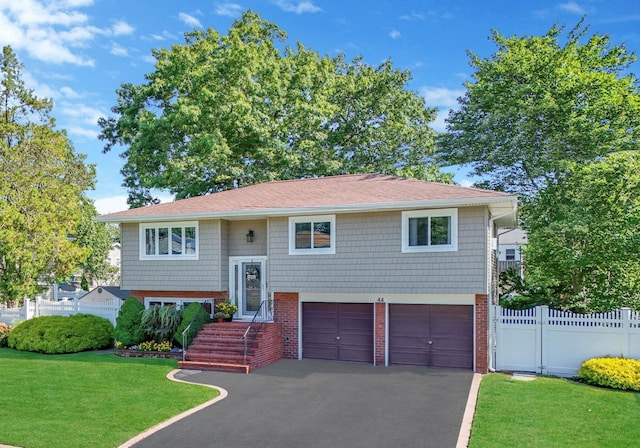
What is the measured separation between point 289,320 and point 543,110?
44.7ft

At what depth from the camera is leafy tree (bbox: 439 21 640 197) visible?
19.1 meters

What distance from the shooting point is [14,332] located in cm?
1716

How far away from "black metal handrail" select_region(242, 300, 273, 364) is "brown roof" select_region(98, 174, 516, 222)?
310 centimetres

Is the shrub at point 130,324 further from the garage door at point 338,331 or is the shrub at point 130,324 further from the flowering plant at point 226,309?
the garage door at point 338,331

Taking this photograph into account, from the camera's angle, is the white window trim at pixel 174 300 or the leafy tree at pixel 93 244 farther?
the leafy tree at pixel 93 244

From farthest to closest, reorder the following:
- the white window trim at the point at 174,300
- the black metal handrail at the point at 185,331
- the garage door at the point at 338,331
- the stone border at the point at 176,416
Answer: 1. the white window trim at the point at 174,300
2. the garage door at the point at 338,331
3. the black metal handrail at the point at 185,331
4. the stone border at the point at 176,416

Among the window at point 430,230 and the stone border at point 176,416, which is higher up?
the window at point 430,230

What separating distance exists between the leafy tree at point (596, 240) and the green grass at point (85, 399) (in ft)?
41.2

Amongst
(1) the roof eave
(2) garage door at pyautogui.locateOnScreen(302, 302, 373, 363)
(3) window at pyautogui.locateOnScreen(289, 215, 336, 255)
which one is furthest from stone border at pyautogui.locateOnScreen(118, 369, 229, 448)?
(1) the roof eave

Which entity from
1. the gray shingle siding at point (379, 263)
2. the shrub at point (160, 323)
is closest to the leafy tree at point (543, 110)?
the gray shingle siding at point (379, 263)

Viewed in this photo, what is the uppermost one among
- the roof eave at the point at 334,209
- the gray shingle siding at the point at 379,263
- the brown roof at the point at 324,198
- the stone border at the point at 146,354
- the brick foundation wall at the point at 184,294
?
Answer: the brown roof at the point at 324,198

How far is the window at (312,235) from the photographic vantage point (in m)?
14.6

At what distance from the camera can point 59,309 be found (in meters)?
19.5

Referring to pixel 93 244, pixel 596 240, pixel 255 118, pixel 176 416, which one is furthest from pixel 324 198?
pixel 93 244
